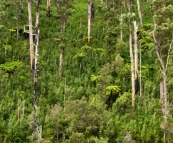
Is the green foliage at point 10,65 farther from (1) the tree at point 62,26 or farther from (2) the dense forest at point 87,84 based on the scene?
(1) the tree at point 62,26

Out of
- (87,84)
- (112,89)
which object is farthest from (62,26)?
(112,89)

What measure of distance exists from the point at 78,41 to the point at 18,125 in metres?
13.5

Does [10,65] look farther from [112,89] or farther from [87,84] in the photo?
[112,89]

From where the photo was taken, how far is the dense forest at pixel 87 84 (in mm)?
15766

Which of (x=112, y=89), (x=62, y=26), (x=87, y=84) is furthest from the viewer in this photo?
(x=62, y=26)

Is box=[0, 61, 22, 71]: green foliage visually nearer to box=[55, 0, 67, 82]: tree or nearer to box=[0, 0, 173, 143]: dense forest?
box=[0, 0, 173, 143]: dense forest

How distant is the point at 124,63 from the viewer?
24.5m

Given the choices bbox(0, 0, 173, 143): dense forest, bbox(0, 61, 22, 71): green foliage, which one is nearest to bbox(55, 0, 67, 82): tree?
Answer: bbox(0, 0, 173, 143): dense forest

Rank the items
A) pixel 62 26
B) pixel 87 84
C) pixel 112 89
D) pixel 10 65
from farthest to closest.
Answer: pixel 62 26, pixel 10 65, pixel 87 84, pixel 112 89

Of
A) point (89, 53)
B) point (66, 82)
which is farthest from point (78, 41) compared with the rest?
point (66, 82)

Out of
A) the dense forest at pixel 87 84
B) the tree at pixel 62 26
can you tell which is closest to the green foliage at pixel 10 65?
the dense forest at pixel 87 84

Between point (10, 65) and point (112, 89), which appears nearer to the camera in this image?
point (112, 89)

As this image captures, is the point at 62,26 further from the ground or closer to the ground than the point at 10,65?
further from the ground

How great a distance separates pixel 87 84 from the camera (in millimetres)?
21516
